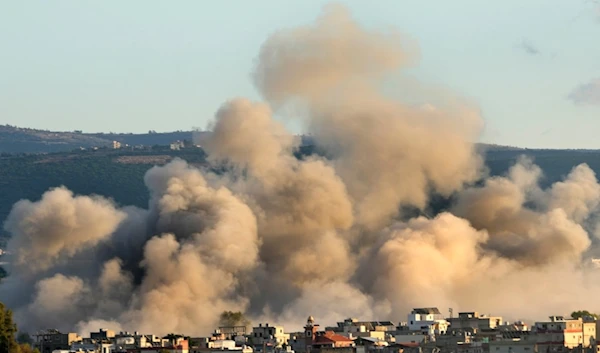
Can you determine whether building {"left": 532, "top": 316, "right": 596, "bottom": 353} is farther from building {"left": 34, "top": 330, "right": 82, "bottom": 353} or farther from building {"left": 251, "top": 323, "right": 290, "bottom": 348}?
building {"left": 34, "top": 330, "right": 82, "bottom": 353}

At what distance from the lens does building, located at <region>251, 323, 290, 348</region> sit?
A: 10138 cm

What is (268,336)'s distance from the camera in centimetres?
10406

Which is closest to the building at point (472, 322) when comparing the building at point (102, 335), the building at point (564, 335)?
the building at point (564, 335)

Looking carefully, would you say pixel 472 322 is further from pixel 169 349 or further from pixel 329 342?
pixel 169 349

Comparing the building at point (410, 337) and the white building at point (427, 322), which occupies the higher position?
the white building at point (427, 322)

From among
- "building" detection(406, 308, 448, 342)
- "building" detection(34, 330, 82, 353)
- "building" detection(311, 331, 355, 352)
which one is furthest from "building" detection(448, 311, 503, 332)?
"building" detection(34, 330, 82, 353)

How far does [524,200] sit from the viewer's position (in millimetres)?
143250

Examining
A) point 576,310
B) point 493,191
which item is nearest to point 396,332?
point 576,310

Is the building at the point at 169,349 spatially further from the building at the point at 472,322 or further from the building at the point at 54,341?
the building at the point at 472,322

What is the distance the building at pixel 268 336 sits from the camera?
333 feet

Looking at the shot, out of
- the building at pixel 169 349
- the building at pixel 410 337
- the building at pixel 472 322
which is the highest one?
the building at pixel 472 322

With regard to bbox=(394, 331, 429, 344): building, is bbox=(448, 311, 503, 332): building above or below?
above

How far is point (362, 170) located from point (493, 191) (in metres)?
9.10

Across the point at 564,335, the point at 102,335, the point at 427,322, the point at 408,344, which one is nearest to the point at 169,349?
the point at 408,344
